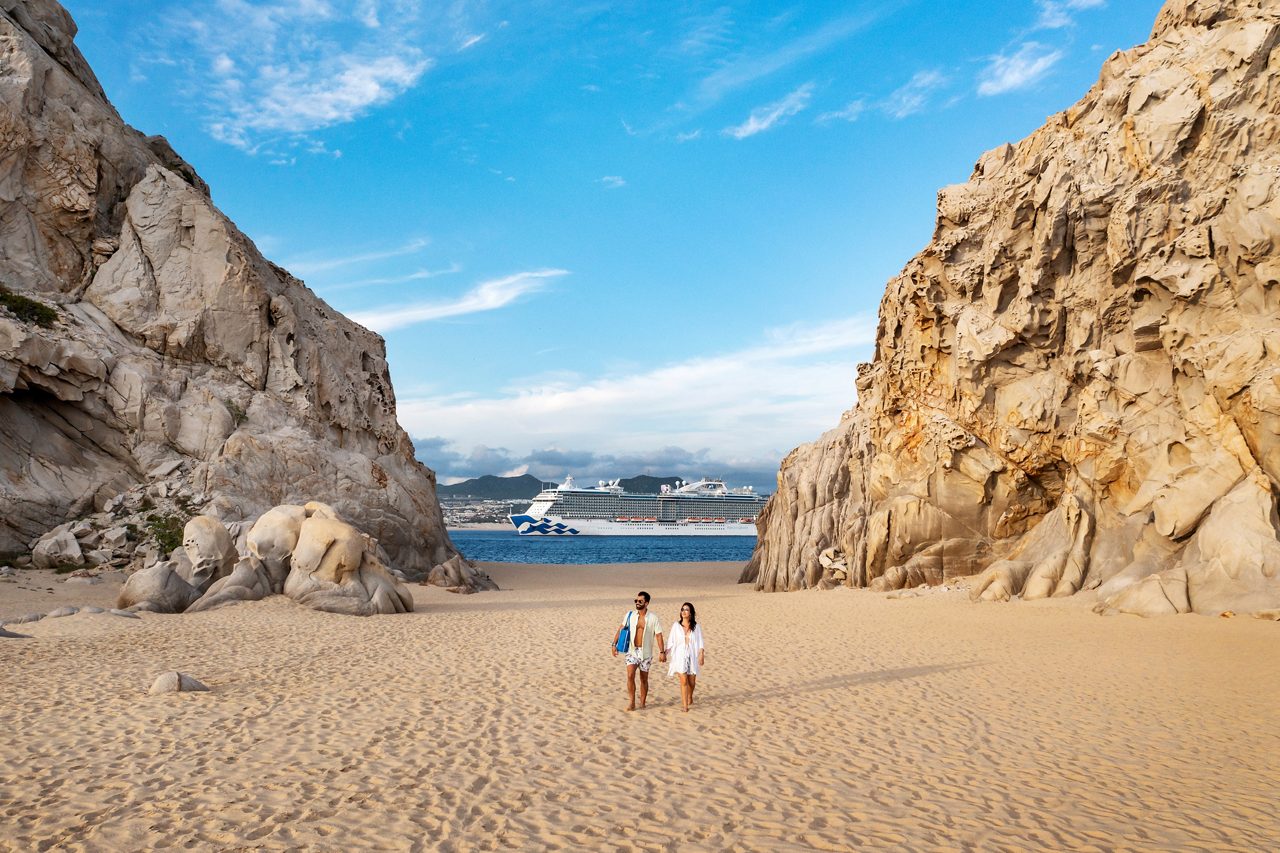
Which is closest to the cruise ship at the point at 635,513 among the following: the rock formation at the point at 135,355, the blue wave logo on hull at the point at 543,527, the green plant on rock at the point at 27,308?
the blue wave logo on hull at the point at 543,527

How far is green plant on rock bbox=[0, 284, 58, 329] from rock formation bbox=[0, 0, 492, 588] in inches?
10.6

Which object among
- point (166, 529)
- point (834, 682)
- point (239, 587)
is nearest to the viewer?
point (834, 682)

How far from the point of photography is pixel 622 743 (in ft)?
30.5

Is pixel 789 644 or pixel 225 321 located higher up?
pixel 225 321

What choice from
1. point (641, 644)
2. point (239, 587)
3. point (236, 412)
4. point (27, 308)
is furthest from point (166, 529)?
point (641, 644)

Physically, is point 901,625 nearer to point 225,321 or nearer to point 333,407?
point 333,407

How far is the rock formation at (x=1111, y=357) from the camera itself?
64.7 feet

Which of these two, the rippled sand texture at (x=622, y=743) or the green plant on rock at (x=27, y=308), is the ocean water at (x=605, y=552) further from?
the rippled sand texture at (x=622, y=743)

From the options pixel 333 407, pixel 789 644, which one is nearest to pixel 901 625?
pixel 789 644

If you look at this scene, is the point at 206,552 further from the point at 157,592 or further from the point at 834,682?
the point at 834,682

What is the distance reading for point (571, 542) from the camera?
107 metres

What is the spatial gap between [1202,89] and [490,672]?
24.2 m

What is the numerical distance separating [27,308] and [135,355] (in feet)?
10.9

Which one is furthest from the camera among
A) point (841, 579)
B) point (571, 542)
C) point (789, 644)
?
point (571, 542)
